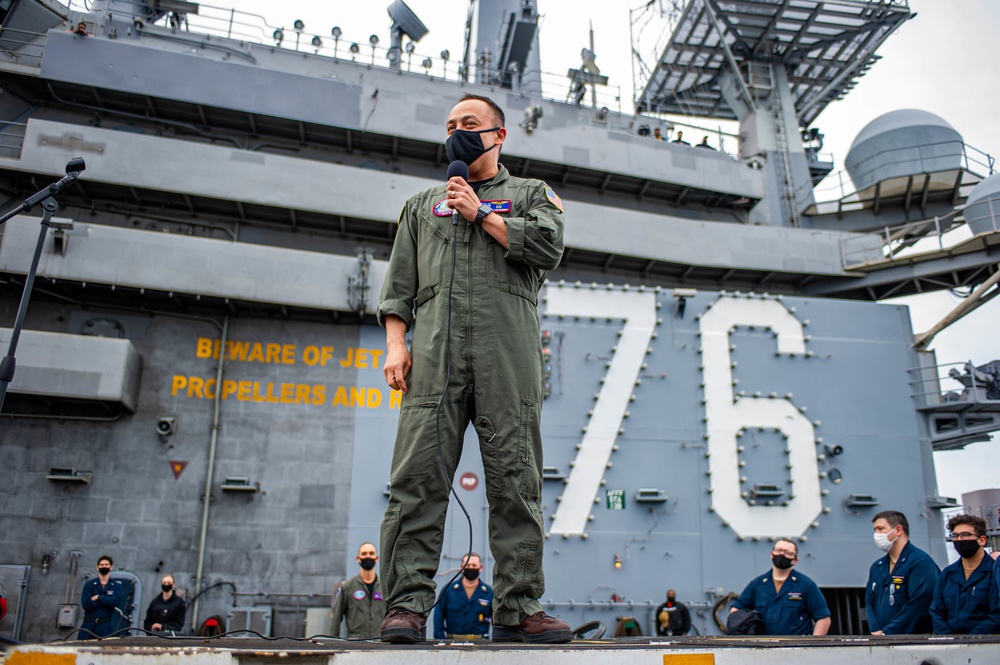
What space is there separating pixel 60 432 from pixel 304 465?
10.5 feet

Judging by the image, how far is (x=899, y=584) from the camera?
548 cm

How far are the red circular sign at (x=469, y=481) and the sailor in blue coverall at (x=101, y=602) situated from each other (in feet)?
14.4

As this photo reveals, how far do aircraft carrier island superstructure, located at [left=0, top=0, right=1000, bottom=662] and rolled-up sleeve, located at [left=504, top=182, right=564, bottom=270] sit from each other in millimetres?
7561

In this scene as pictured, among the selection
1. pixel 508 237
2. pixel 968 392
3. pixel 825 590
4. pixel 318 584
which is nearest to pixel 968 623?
pixel 508 237

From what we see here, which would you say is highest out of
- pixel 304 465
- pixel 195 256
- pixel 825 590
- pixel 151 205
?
pixel 151 205

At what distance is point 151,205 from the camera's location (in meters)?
11.4

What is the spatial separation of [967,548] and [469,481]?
6.44m

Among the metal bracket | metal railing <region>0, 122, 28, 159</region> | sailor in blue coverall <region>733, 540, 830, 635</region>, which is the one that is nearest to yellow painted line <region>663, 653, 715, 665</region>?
sailor in blue coverall <region>733, 540, 830, 635</region>

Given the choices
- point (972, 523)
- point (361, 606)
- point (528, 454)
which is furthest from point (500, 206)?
→ point (361, 606)

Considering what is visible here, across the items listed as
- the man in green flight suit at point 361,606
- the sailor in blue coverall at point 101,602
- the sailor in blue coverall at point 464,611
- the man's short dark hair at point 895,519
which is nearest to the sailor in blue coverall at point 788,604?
the man's short dark hair at point 895,519

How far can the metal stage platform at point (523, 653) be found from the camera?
1.97 meters

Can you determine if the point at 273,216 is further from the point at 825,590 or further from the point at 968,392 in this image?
the point at 968,392

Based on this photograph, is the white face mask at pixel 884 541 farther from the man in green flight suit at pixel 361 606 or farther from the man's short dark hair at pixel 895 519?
the man in green flight suit at pixel 361 606

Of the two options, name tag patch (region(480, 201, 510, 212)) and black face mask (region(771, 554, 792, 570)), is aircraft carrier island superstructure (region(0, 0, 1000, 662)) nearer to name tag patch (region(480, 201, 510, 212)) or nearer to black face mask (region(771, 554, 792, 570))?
black face mask (region(771, 554, 792, 570))
